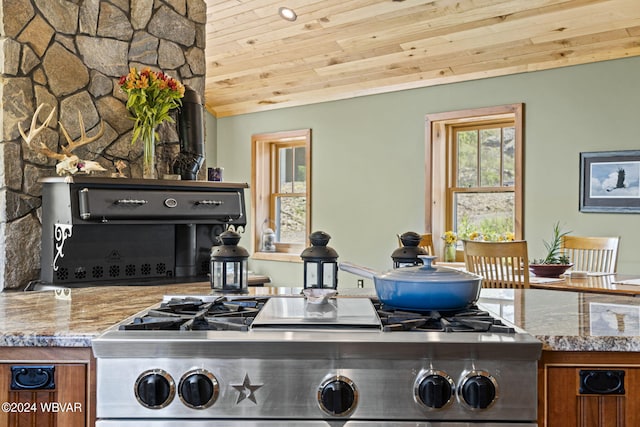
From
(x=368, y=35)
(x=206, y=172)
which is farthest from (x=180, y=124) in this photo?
(x=368, y=35)

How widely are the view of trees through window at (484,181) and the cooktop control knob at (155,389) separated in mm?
4121

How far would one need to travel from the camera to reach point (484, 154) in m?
5.40

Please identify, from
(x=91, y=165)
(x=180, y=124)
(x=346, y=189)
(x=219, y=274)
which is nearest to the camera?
(x=219, y=274)

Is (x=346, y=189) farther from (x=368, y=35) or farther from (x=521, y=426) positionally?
(x=521, y=426)

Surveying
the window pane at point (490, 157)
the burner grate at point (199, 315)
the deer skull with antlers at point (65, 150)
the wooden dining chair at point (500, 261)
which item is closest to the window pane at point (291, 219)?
the window pane at point (490, 157)

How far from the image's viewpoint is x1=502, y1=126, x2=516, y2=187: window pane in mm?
5219

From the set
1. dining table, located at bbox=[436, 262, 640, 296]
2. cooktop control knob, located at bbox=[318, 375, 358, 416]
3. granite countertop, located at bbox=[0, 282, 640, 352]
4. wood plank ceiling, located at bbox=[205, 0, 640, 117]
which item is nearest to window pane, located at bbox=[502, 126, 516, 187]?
wood plank ceiling, located at bbox=[205, 0, 640, 117]

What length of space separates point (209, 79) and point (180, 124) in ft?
8.84

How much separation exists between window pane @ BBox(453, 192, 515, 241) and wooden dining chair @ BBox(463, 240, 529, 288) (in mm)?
1433

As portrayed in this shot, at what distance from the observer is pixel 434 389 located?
1.29m

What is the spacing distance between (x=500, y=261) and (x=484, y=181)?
181 cm

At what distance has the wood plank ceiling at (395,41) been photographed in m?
4.34

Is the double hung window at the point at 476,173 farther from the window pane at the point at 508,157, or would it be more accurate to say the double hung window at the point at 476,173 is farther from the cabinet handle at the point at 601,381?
the cabinet handle at the point at 601,381

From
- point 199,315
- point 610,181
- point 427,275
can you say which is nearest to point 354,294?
point 427,275
